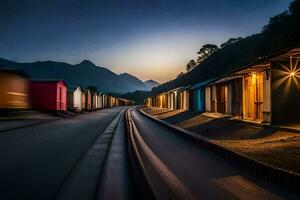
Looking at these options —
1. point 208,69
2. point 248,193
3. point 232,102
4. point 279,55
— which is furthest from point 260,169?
point 208,69

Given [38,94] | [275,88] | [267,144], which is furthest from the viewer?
[38,94]

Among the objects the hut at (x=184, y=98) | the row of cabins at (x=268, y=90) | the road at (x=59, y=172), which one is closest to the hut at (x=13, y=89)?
the road at (x=59, y=172)

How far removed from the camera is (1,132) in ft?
64.2

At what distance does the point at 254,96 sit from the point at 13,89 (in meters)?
20.4

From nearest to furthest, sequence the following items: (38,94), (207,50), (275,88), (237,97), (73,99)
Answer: (275,88) < (237,97) < (38,94) < (73,99) < (207,50)

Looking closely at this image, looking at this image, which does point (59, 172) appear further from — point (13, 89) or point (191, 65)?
point (191, 65)

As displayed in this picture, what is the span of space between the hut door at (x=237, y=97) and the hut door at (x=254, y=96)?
1.91 meters

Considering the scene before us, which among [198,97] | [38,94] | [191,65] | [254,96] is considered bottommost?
[254,96]

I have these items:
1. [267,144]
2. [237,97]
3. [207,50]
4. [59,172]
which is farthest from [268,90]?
[207,50]

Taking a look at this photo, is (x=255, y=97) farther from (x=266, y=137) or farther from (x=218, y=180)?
(x=218, y=180)

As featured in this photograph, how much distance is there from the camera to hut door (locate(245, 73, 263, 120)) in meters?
21.6

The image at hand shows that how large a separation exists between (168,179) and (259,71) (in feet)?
47.6

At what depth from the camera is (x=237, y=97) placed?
1071 inches

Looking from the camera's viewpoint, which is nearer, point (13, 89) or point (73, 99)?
point (13, 89)
